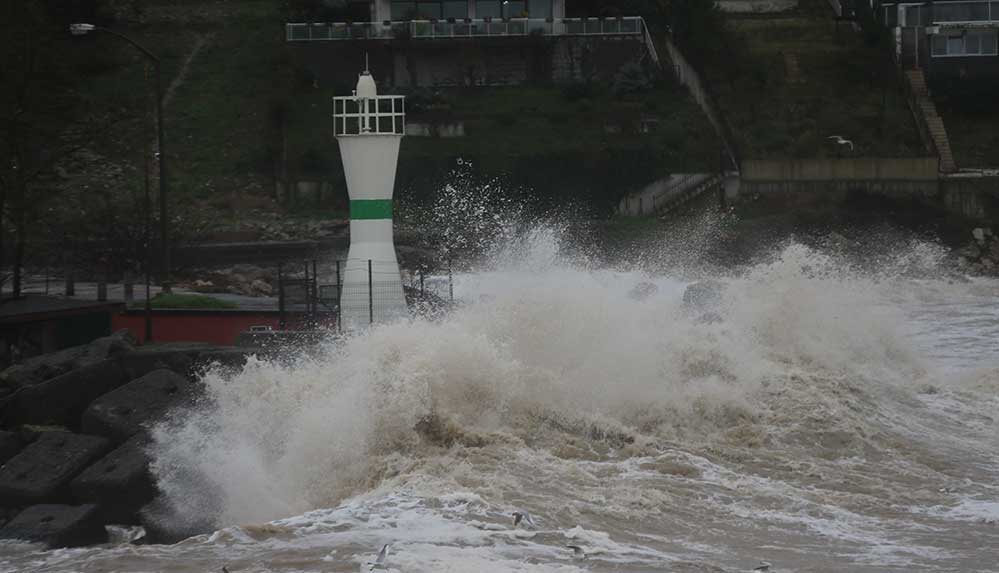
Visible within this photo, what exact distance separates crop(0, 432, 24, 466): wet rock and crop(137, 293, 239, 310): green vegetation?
756cm

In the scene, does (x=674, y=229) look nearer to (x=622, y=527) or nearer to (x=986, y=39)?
(x=986, y=39)

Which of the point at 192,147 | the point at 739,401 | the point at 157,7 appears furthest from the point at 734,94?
the point at 739,401

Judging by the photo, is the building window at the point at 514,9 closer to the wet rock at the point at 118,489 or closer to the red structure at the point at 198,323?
the red structure at the point at 198,323

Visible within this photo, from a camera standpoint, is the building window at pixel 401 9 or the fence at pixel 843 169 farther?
the building window at pixel 401 9

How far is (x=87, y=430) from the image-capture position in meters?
18.1

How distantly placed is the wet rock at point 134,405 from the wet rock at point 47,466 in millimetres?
416

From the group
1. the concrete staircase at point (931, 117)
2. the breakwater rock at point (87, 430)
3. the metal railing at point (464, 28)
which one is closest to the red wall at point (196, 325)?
the breakwater rock at point (87, 430)

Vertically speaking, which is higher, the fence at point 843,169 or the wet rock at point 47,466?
the fence at point 843,169

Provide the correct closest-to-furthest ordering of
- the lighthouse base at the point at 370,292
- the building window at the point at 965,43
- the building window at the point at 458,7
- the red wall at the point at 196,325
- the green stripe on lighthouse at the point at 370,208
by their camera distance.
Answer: the green stripe on lighthouse at the point at 370,208, the lighthouse base at the point at 370,292, the red wall at the point at 196,325, the building window at the point at 965,43, the building window at the point at 458,7

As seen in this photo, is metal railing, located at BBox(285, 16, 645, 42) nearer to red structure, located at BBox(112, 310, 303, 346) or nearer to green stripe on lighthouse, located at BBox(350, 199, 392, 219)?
red structure, located at BBox(112, 310, 303, 346)

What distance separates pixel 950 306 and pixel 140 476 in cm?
2630

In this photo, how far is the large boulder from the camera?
19641 mm

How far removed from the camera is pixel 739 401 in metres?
→ 20.0

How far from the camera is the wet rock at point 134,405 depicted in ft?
58.4
